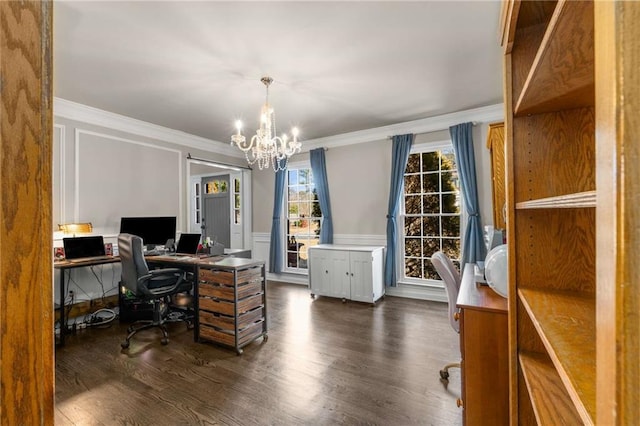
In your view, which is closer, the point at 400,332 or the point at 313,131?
the point at 400,332

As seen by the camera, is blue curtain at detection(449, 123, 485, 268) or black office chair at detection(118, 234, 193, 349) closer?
black office chair at detection(118, 234, 193, 349)

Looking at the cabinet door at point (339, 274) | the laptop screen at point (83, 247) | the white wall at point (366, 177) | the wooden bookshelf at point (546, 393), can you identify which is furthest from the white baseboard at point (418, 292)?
the laptop screen at point (83, 247)

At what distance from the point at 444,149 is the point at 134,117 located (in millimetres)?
4509

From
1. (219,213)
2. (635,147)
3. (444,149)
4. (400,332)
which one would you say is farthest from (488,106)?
(219,213)

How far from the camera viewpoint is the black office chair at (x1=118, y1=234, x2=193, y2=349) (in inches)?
111

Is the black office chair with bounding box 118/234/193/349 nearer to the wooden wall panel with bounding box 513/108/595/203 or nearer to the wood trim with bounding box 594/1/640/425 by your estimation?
the wooden wall panel with bounding box 513/108/595/203

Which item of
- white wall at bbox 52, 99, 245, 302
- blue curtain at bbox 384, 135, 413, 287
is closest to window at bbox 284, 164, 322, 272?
blue curtain at bbox 384, 135, 413, 287

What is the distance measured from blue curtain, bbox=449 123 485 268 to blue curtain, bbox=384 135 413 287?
723 mm

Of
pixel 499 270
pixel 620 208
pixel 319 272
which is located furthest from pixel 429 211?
pixel 620 208

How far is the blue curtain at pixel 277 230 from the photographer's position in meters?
5.56

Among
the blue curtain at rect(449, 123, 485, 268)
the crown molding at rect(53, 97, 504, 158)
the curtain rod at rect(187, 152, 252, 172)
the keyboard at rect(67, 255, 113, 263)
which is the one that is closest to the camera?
the keyboard at rect(67, 255, 113, 263)

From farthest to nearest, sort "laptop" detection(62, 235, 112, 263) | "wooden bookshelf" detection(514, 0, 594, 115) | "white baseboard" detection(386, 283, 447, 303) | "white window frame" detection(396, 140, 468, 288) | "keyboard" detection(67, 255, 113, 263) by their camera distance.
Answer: "white baseboard" detection(386, 283, 447, 303) → "white window frame" detection(396, 140, 468, 288) → "laptop" detection(62, 235, 112, 263) → "keyboard" detection(67, 255, 113, 263) → "wooden bookshelf" detection(514, 0, 594, 115)

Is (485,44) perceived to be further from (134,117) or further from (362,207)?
(134,117)

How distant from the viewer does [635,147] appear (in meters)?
0.35
